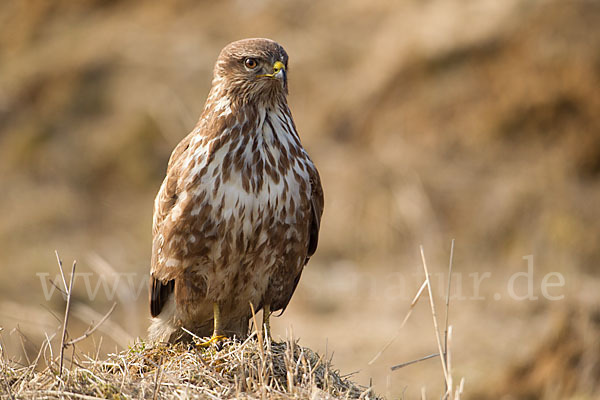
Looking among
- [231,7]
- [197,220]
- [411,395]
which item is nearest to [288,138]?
[197,220]

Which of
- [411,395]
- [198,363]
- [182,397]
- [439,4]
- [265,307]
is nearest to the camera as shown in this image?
[182,397]

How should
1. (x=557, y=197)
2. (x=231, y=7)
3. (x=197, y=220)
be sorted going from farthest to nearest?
(x=231, y=7) → (x=557, y=197) → (x=197, y=220)

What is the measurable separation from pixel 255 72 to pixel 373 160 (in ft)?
22.3

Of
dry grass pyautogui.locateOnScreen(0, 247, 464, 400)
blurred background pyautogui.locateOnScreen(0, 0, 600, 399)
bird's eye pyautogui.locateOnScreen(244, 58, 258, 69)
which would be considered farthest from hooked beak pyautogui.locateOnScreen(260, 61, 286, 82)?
blurred background pyautogui.locateOnScreen(0, 0, 600, 399)

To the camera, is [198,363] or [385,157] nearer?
[198,363]

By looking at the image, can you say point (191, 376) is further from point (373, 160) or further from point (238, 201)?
point (373, 160)

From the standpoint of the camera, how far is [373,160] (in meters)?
11.3

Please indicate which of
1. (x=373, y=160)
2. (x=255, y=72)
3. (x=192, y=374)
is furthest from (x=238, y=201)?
(x=373, y=160)

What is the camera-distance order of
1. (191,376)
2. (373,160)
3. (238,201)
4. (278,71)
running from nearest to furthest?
(191,376) → (238,201) → (278,71) → (373,160)

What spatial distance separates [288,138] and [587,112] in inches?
293

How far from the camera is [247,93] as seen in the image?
468 centimetres

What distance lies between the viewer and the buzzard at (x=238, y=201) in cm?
450

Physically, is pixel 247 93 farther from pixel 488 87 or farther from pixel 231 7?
pixel 231 7

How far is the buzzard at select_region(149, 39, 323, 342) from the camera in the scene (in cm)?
450
